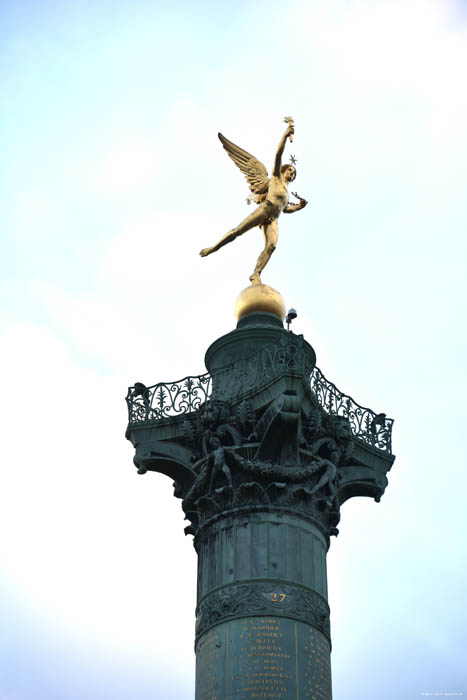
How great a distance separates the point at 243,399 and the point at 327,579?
5.00m

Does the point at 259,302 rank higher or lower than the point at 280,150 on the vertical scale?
lower

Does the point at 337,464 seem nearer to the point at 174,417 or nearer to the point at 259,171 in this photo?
the point at 174,417

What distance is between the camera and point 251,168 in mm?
42469

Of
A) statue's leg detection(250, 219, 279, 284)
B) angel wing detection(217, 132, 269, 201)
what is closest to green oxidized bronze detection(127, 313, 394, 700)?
statue's leg detection(250, 219, 279, 284)

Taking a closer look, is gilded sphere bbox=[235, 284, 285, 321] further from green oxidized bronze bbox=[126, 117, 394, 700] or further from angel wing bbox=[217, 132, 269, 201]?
angel wing bbox=[217, 132, 269, 201]

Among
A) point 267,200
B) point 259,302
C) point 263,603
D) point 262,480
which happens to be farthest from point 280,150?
point 263,603

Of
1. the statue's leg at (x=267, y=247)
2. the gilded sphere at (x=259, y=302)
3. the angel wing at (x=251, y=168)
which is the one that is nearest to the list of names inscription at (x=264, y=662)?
the gilded sphere at (x=259, y=302)

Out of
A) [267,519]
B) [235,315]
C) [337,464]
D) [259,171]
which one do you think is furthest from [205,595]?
[259,171]

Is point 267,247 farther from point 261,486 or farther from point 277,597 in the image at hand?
point 277,597

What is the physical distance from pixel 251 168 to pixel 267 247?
10.5 feet

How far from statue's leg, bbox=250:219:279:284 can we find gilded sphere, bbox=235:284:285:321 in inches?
23.8

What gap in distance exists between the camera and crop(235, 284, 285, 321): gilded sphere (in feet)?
129

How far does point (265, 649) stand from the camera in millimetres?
32062

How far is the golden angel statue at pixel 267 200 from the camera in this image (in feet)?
133
